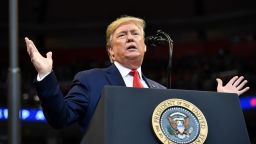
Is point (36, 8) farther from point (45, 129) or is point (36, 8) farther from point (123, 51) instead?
point (123, 51)

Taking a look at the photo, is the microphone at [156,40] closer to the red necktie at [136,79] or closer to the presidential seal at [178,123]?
the red necktie at [136,79]

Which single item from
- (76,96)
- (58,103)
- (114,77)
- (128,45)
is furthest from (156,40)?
(58,103)

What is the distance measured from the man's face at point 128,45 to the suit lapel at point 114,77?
0.26 ft

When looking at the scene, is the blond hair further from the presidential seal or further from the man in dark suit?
the presidential seal

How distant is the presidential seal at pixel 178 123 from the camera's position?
1.52 metres

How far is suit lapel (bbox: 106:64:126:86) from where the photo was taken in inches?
77.3

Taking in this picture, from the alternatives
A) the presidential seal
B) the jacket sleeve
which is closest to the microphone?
the jacket sleeve

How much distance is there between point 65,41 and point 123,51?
36.7 ft

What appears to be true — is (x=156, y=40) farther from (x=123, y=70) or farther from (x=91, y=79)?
(x=91, y=79)

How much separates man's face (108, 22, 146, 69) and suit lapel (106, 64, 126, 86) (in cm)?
8

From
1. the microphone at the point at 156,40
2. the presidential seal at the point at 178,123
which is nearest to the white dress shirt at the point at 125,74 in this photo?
the microphone at the point at 156,40

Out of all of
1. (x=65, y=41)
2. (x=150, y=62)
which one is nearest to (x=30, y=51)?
(x=150, y=62)

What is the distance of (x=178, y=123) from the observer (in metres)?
1.54

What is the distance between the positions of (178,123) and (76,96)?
0.48 m
